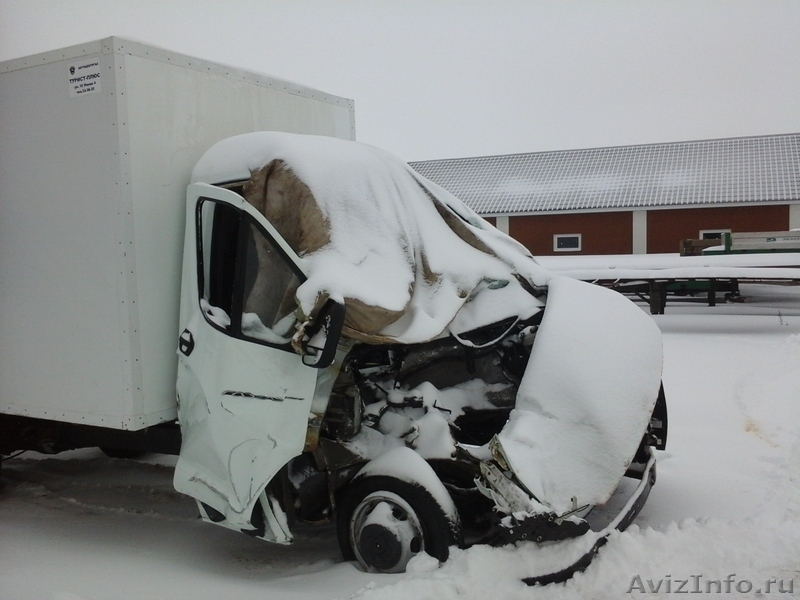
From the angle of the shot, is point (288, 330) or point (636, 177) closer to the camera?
point (288, 330)

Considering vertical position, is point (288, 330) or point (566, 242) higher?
point (566, 242)

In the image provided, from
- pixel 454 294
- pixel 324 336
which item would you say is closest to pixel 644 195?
pixel 454 294

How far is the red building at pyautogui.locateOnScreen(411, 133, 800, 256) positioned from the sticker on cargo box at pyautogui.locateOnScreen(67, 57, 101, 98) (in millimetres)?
22273

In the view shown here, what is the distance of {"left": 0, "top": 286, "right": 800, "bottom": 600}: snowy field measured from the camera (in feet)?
11.5

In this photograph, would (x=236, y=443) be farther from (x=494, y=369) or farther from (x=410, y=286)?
(x=494, y=369)

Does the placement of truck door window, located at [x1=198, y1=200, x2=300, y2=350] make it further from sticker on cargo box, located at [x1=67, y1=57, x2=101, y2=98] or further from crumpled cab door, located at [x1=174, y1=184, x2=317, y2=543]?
sticker on cargo box, located at [x1=67, y1=57, x2=101, y2=98]

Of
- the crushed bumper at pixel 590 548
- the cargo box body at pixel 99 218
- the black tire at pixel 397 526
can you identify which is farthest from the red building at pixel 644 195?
the black tire at pixel 397 526

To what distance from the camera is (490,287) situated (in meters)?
4.40

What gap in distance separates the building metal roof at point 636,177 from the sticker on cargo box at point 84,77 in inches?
878

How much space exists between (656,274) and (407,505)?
11523mm

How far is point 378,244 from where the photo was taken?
4035 millimetres

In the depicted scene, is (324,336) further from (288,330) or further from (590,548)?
(590,548)

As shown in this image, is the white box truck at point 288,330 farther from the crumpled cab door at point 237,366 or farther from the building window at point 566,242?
the building window at point 566,242

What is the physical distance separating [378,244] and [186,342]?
47.7 inches
